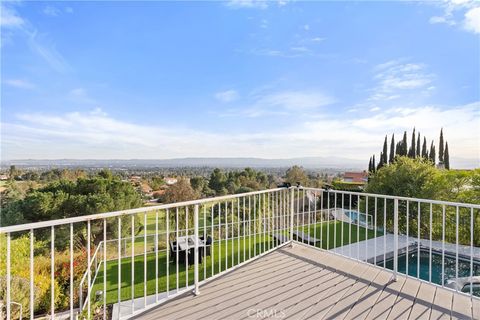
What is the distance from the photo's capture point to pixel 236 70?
13.0 meters

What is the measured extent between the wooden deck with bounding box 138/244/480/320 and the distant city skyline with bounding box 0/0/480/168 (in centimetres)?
669

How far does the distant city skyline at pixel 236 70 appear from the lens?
802 cm

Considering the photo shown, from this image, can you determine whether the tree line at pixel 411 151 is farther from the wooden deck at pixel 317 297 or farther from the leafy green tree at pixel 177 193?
the wooden deck at pixel 317 297

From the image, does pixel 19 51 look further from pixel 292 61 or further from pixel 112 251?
pixel 292 61

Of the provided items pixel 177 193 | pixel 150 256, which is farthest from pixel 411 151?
pixel 150 256

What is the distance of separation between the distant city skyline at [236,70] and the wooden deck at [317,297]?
6.69 m

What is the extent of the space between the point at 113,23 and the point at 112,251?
863cm

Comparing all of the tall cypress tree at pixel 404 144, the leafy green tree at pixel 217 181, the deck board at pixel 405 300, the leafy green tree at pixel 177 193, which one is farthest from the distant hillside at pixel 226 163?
the deck board at pixel 405 300

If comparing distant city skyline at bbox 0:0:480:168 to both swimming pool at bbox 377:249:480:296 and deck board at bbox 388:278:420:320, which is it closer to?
swimming pool at bbox 377:249:480:296

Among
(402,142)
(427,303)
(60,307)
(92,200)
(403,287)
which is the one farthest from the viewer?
(402,142)

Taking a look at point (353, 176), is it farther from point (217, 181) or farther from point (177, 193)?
point (177, 193)

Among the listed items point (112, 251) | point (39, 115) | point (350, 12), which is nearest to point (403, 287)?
point (350, 12)

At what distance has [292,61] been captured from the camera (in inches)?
416

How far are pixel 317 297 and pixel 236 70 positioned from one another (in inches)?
463
